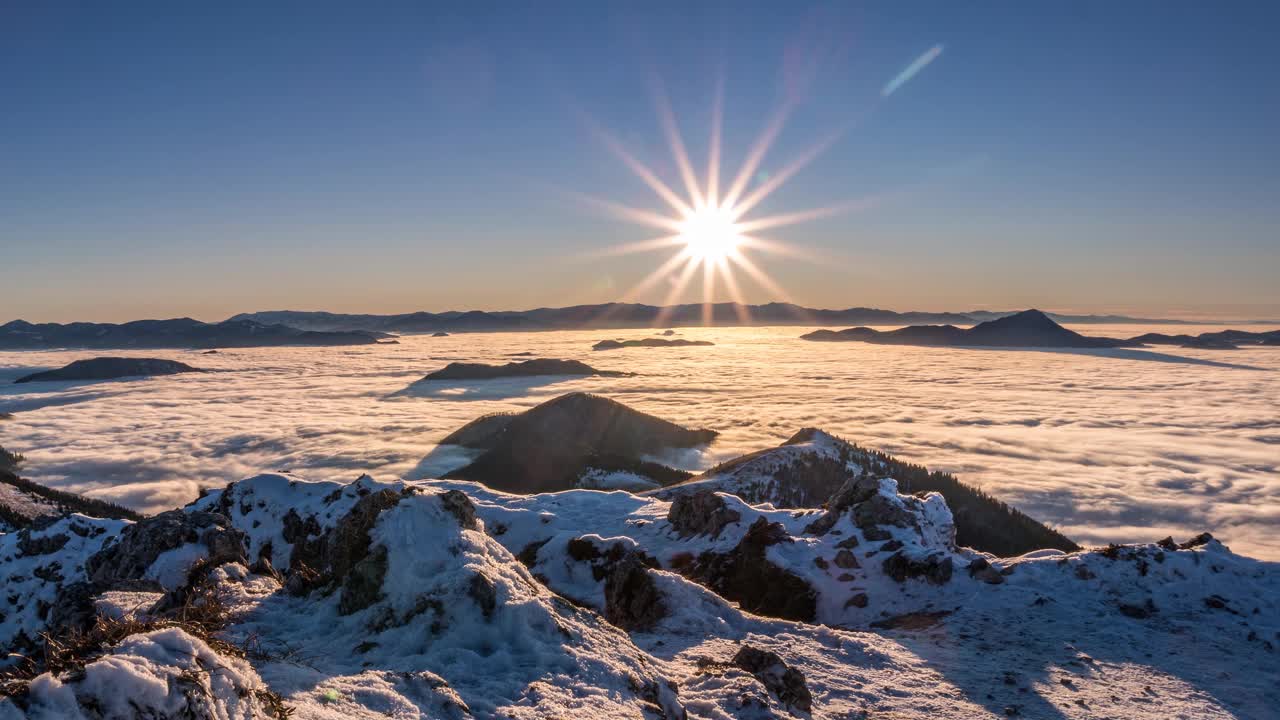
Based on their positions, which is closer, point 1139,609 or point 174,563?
point 174,563

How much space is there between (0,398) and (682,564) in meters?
145

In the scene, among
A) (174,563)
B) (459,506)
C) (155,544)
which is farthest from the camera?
(155,544)

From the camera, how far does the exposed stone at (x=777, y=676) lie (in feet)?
26.1

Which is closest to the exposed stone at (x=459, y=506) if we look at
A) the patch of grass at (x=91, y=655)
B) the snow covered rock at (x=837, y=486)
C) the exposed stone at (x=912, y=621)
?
the patch of grass at (x=91, y=655)

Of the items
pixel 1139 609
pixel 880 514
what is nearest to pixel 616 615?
pixel 880 514

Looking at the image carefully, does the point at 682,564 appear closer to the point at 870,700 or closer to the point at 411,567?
the point at 870,700

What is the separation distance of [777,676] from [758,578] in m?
6.60

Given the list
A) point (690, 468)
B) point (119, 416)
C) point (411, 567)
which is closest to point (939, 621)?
point (411, 567)

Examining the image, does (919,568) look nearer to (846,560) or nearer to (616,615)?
(846,560)

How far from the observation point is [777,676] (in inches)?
320

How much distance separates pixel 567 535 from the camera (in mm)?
14906

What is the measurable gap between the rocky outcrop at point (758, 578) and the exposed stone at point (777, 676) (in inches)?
214

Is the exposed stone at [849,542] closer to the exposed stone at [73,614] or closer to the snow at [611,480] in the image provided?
the exposed stone at [73,614]

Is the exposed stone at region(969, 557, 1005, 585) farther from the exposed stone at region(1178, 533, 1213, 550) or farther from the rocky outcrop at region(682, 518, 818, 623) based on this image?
the exposed stone at region(1178, 533, 1213, 550)
